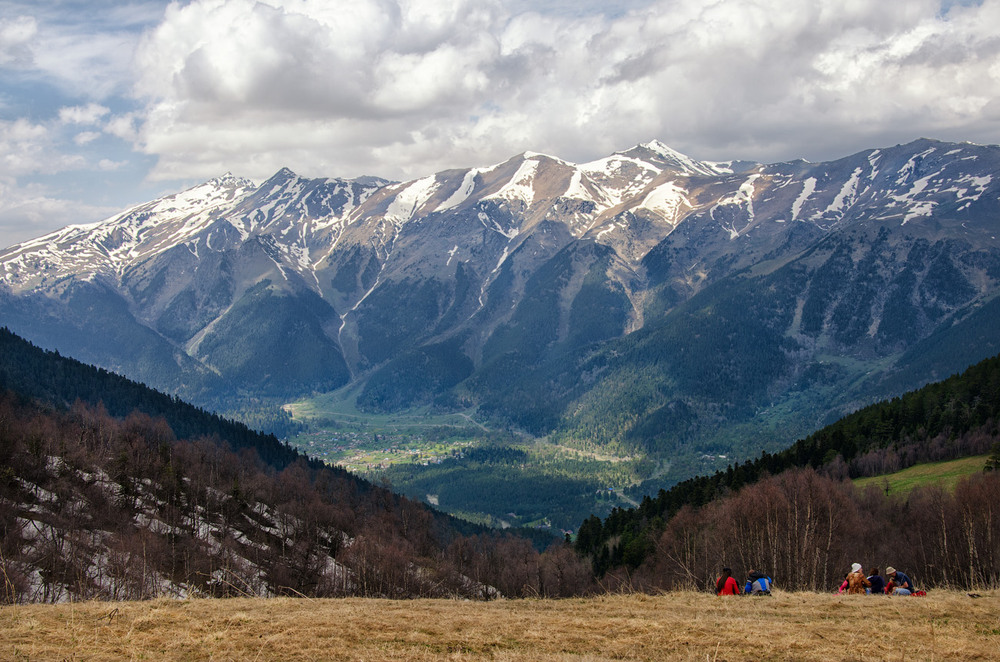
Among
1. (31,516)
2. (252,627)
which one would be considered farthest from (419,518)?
(252,627)

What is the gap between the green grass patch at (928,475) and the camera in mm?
91125

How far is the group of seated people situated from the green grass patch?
5840 cm

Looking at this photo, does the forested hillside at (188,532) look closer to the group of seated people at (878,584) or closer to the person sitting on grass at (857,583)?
the person sitting on grass at (857,583)

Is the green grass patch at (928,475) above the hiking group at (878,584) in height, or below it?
above

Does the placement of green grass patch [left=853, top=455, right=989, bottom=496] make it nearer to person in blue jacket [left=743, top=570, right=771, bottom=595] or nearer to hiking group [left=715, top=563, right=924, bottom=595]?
hiking group [left=715, top=563, right=924, bottom=595]

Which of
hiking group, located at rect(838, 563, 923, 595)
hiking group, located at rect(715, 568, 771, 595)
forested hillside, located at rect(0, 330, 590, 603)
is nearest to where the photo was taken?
hiking group, located at rect(838, 563, 923, 595)

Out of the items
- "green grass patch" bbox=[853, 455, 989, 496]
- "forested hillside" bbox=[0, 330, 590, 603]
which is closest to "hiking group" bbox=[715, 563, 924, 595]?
"forested hillside" bbox=[0, 330, 590, 603]

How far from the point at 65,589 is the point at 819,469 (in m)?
Answer: 108

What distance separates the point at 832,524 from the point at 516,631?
41.0 metres

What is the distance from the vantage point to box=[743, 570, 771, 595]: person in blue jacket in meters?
38.9

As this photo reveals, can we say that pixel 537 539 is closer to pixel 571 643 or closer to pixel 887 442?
pixel 887 442

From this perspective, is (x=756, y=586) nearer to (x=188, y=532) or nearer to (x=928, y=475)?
(x=188, y=532)

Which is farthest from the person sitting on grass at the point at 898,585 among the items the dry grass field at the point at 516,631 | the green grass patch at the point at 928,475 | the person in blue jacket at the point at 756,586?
the green grass patch at the point at 928,475

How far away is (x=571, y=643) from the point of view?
2803 centimetres
